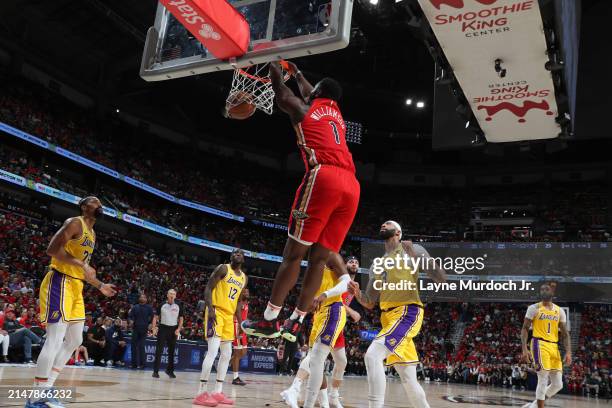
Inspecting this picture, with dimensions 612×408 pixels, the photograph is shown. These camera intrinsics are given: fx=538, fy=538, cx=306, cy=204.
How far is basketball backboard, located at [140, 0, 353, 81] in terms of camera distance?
17.4 ft

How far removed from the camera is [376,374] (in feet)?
16.8

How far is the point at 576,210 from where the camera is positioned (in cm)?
3194

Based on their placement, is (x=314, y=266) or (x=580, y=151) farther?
(x=580, y=151)

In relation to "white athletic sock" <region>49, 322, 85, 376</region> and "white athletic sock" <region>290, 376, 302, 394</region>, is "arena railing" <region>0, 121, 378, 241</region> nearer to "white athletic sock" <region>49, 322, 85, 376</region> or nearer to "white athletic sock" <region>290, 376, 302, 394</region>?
"white athletic sock" <region>49, 322, 85, 376</region>

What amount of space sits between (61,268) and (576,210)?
32.3 metres

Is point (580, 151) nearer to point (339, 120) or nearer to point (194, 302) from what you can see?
point (194, 302)

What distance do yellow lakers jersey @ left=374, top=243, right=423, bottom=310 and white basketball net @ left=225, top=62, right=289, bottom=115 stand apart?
2.06 meters

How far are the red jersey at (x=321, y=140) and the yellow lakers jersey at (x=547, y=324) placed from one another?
19.7 ft

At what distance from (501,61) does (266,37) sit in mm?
3707

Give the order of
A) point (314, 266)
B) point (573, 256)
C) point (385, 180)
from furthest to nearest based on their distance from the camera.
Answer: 1. point (385, 180)
2. point (573, 256)
3. point (314, 266)

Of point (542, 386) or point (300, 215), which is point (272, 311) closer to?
point (300, 215)

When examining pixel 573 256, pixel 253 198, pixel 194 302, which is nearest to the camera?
pixel 573 256

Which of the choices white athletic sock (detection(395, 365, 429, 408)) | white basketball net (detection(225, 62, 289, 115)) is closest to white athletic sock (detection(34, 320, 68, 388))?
white basketball net (detection(225, 62, 289, 115))

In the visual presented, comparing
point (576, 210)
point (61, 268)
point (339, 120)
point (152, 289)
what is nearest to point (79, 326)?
point (61, 268)
